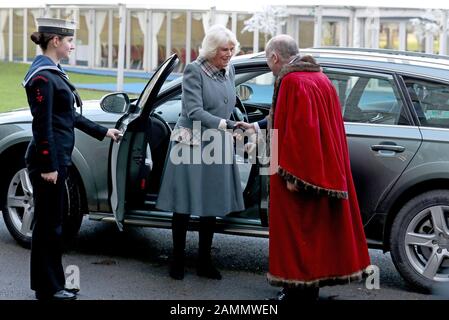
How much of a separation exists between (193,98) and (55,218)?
1.20 metres

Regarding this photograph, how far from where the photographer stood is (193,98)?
5.87 meters

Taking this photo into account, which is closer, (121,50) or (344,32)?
(121,50)

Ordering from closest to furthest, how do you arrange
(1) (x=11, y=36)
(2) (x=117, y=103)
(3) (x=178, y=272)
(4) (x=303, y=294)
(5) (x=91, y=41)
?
1. (4) (x=303, y=294)
2. (3) (x=178, y=272)
3. (2) (x=117, y=103)
4. (5) (x=91, y=41)
5. (1) (x=11, y=36)

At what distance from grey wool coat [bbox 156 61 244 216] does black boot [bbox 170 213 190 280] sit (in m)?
0.11

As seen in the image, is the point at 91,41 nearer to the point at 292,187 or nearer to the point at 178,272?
the point at 178,272

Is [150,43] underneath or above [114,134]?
underneath

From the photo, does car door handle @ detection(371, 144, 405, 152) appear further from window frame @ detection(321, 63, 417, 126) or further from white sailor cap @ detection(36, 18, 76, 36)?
white sailor cap @ detection(36, 18, 76, 36)

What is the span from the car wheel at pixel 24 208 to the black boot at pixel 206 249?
99 centimetres

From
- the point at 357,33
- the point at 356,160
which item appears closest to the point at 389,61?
the point at 356,160

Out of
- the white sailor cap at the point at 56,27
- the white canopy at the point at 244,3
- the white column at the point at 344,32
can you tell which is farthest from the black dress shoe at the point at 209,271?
the white column at the point at 344,32

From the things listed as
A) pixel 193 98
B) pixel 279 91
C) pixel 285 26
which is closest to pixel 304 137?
pixel 279 91

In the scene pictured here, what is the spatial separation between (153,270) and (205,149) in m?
1.03

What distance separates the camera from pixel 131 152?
6.23 meters

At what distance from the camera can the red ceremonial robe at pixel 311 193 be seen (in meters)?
5.02
